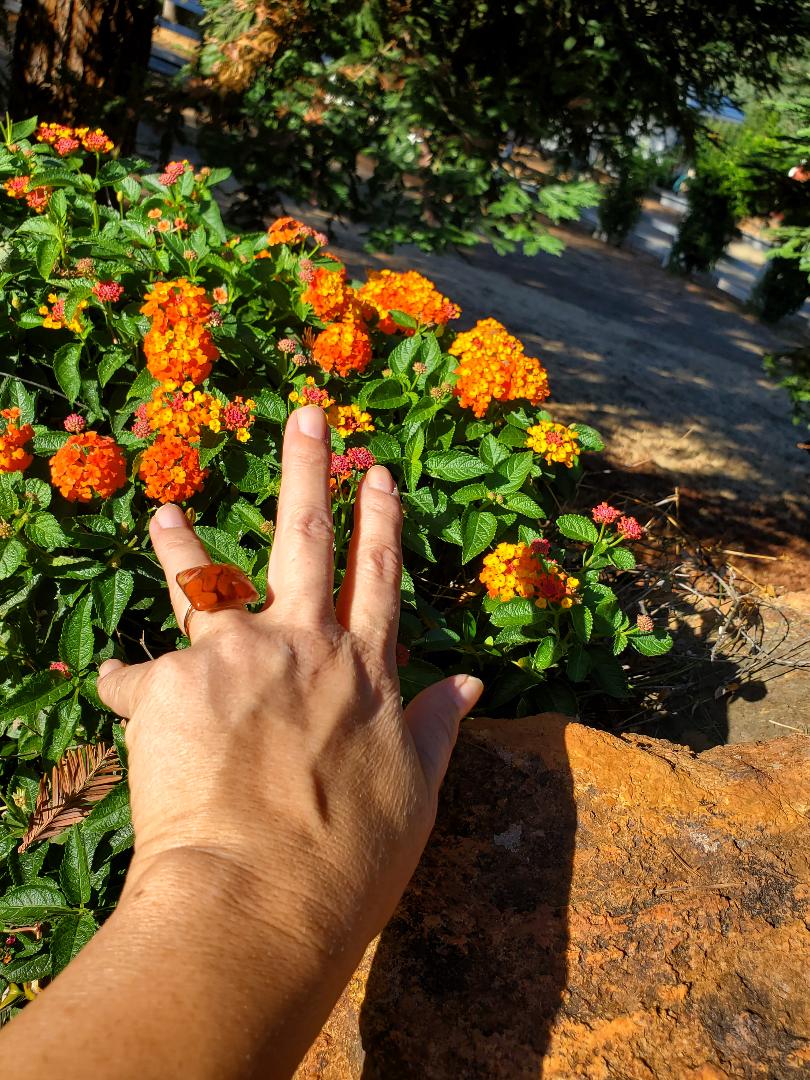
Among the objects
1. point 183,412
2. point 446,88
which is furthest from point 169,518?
point 446,88

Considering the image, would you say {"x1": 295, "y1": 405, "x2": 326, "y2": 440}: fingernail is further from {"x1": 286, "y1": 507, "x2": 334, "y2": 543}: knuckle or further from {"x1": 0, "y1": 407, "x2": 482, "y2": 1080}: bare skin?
{"x1": 286, "y1": 507, "x2": 334, "y2": 543}: knuckle

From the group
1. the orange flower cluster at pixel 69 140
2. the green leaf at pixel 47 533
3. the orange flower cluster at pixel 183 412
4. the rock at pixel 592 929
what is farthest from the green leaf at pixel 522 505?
the orange flower cluster at pixel 69 140

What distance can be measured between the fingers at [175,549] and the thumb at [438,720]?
40 centimetres

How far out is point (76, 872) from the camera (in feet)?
5.41

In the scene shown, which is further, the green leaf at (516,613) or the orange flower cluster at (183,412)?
the green leaf at (516,613)

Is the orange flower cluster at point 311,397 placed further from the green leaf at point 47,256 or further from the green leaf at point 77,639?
the green leaf at point 47,256

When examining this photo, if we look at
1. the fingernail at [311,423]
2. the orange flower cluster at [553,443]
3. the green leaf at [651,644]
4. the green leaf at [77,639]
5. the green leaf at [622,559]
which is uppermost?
the fingernail at [311,423]

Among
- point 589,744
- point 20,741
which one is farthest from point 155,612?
point 589,744

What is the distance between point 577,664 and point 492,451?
0.62m

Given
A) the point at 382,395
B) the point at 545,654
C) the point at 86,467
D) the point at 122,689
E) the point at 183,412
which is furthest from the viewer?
the point at 382,395

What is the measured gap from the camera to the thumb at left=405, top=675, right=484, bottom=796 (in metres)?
1.21

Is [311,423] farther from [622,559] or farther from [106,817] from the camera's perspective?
[622,559]

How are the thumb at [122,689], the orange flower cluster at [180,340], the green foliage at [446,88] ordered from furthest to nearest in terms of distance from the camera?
the green foliage at [446,88] → the orange flower cluster at [180,340] → the thumb at [122,689]

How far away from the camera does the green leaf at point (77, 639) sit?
71.2 inches
